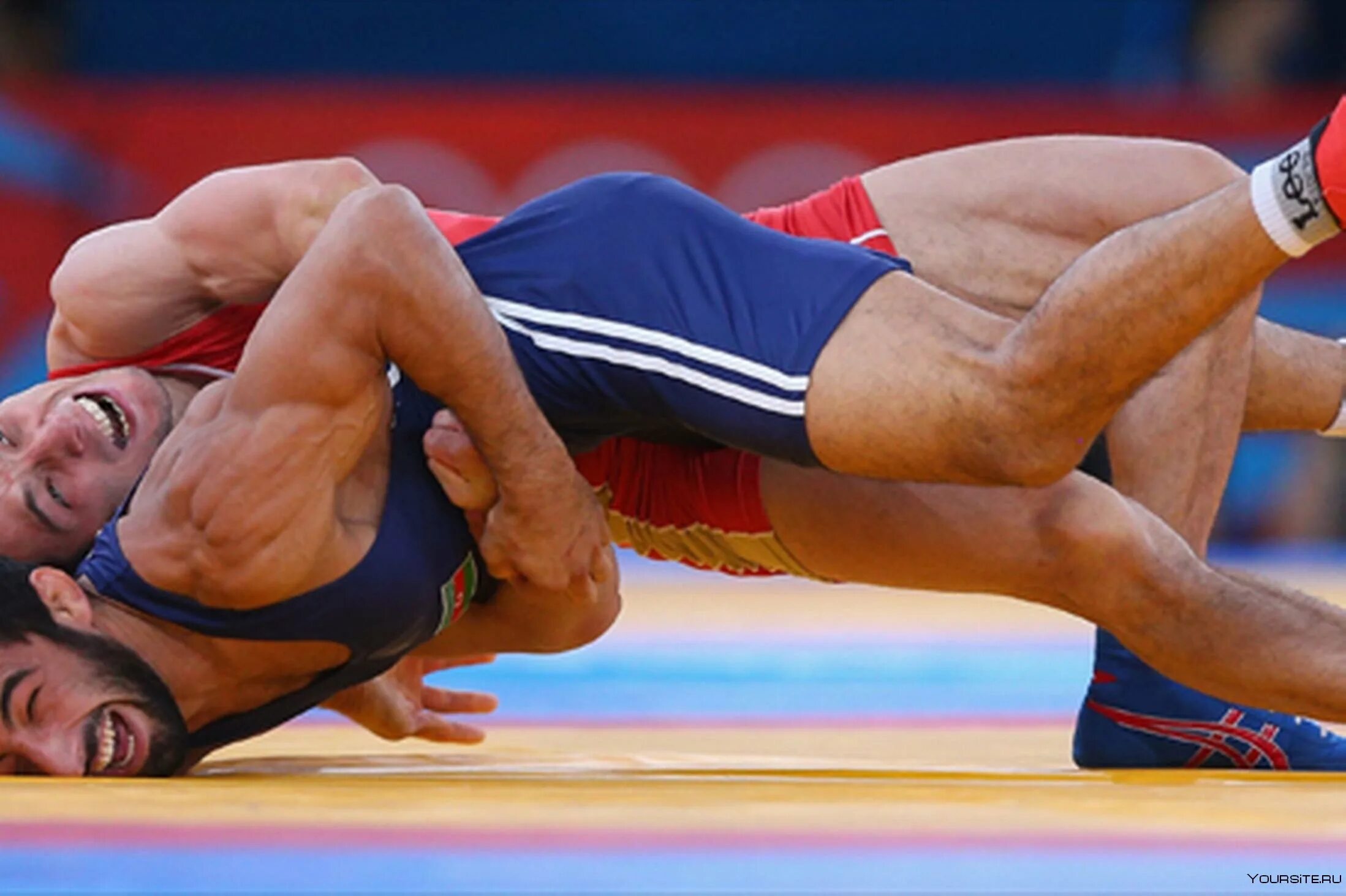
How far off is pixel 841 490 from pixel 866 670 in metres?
2.25

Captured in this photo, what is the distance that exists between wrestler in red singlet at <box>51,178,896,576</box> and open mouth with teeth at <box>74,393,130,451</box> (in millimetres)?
120

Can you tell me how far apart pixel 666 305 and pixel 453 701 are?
133 centimetres

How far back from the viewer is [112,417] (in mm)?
3205

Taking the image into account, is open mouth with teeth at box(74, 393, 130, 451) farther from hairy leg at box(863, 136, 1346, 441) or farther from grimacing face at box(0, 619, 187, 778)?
hairy leg at box(863, 136, 1346, 441)

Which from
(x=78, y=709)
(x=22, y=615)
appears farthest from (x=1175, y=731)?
(x=22, y=615)

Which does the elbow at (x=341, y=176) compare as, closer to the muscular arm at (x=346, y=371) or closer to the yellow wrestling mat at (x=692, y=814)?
the muscular arm at (x=346, y=371)

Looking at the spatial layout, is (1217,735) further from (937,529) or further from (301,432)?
(301,432)

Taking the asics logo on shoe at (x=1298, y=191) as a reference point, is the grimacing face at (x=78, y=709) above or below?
below

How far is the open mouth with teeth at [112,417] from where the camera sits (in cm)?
320

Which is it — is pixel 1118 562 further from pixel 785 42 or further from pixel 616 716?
pixel 785 42

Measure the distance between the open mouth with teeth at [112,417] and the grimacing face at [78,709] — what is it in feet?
1.36

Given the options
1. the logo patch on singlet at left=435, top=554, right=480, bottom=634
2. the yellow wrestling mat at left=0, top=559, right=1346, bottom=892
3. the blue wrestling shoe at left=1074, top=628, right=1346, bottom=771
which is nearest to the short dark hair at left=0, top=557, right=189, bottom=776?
the yellow wrestling mat at left=0, top=559, right=1346, bottom=892

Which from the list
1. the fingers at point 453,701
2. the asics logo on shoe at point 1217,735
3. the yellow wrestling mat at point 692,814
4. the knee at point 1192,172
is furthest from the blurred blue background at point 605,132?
the asics logo on shoe at point 1217,735

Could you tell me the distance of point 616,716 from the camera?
14.4ft
